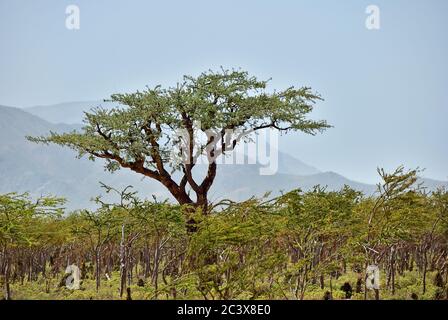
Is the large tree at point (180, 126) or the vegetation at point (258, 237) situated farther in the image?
the large tree at point (180, 126)

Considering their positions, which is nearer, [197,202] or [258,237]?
[258,237]

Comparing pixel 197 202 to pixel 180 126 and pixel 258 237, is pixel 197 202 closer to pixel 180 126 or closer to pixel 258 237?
pixel 180 126

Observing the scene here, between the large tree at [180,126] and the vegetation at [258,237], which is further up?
the large tree at [180,126]

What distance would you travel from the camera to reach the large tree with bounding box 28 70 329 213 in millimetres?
32250

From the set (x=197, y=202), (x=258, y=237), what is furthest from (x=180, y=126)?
(x=258, y=237)

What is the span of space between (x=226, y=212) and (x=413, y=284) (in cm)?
1630

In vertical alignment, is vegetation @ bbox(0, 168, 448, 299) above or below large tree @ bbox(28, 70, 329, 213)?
below

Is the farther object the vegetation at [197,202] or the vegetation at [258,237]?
the vegetation at [197,202]

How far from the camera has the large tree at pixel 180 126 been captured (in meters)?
32.2

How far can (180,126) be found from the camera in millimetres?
33125
